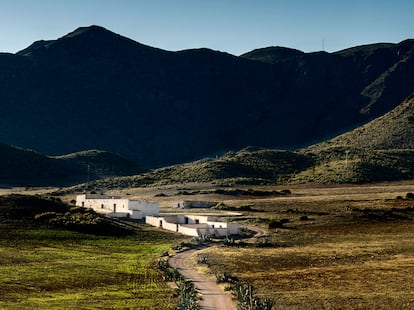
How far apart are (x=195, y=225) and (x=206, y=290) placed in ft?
116

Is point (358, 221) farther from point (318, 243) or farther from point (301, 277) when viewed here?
point (301, 277)

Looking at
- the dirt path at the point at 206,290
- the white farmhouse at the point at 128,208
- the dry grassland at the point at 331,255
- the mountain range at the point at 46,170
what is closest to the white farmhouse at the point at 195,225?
the white farmhouse at the point at 128,208

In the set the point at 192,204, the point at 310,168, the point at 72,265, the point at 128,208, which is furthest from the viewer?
the point at 310,168

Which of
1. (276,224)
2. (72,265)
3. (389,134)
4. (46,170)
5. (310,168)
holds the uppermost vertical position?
(389,134)

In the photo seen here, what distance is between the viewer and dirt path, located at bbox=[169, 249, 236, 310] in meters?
34.7

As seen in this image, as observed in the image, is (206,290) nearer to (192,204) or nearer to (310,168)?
(192,204)

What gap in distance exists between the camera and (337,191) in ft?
383

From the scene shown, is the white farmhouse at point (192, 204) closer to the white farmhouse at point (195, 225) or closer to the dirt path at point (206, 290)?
the white farmhouse at point (195, 225)

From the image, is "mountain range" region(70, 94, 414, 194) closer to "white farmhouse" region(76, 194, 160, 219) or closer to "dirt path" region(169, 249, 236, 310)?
"white farmhouse" region(76, 194, 160, 219)

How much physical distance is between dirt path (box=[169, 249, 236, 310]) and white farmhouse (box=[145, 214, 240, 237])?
55.8ft

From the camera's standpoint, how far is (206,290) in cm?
3928

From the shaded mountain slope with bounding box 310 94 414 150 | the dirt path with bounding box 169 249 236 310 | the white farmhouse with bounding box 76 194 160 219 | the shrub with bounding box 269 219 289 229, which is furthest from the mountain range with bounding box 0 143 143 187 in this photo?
the dirt path with bounding box 169 249 236 310

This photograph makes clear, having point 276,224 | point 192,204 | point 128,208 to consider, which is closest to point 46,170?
point 192,204

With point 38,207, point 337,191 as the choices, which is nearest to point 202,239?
point 38,207
